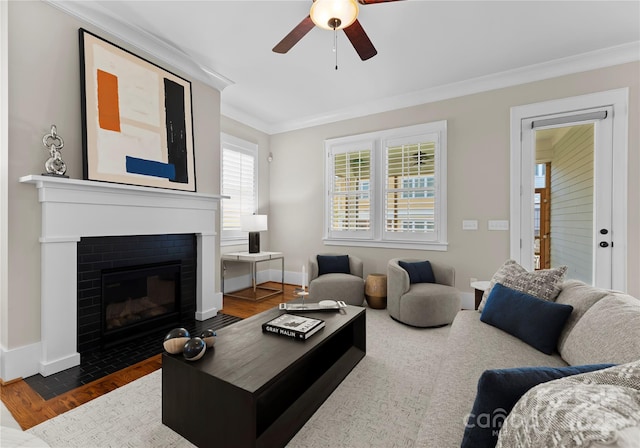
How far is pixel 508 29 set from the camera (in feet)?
9.09

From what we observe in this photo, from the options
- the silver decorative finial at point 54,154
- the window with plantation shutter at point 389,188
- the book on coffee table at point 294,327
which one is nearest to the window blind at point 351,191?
the window with plantation shutter at point 389,188

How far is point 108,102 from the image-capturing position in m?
2.59

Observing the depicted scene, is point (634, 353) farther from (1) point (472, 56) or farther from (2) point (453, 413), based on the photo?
(1) point (472, 56)

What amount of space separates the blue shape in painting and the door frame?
387cm

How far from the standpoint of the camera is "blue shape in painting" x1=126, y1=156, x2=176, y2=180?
273 cm

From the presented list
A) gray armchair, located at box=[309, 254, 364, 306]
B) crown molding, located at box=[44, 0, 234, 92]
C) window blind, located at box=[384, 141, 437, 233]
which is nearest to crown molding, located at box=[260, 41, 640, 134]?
window blind, located at box=[384, 141, 437, 233]


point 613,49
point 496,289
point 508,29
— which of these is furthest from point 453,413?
point 613,49

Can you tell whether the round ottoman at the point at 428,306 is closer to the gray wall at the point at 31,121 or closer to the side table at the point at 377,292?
the side table at the point at 377,292

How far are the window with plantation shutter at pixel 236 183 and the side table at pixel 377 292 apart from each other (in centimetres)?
223

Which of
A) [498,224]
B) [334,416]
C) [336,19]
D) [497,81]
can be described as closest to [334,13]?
[336,19]

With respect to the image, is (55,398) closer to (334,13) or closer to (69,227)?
(69,227)

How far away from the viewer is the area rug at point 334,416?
1.55 m

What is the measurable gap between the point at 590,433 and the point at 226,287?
4.51m

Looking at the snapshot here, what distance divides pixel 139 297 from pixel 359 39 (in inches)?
119
